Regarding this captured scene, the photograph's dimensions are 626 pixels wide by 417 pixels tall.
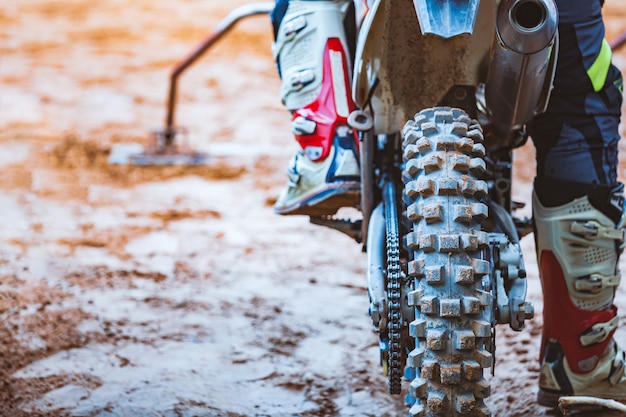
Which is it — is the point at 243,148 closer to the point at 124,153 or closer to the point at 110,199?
the point at 124,153

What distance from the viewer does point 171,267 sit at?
3.61 meters

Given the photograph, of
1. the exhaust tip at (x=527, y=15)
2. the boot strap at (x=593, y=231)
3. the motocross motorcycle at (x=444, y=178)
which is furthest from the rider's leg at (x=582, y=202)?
the exhaust tip at (x=527, y=15)

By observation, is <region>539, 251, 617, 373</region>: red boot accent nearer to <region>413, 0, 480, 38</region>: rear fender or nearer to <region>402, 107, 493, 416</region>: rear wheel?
<region>402, 107, 493, 416</region>: rear wheel

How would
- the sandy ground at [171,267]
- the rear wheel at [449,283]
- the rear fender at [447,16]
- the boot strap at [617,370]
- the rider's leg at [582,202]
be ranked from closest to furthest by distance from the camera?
the rear wheel at [449,283] → the rear fender at [447,16] → the rider's leg at [582,202] → the boot strap at [617,370] → the sandy ground at [171,267]

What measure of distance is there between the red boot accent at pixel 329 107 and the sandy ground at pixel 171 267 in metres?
0.68

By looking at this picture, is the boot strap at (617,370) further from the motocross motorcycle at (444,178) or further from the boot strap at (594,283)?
the motocross motorcycle at (444,178)

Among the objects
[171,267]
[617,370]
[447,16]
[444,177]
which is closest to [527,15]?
[447,16]

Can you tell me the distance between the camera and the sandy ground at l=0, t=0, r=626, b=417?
7.83 feet

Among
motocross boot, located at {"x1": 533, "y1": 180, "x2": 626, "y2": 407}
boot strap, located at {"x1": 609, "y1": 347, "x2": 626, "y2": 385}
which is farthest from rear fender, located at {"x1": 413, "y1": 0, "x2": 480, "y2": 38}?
boot strap, located at {"x1": 609, "y1": 347, "x2": 626, "y2": 385}

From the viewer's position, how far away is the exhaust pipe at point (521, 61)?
168cm

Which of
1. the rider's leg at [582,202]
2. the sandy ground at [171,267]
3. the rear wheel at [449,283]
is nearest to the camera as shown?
the rear wheel at [449,283]

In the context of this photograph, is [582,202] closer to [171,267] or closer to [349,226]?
[349,226]

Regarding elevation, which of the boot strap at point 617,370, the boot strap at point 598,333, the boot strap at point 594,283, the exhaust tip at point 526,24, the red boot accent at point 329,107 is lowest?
the boot strap at point 617,370

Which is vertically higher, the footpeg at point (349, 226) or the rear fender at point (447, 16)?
the rear fender at point (447, 16)
